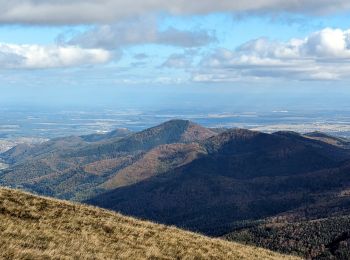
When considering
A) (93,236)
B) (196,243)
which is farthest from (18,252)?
(196,243)

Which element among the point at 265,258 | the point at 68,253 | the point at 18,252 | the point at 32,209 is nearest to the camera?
the point at 18,252

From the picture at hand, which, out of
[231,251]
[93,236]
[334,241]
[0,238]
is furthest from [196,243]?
[334,241]

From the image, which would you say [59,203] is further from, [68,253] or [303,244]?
[303,244]

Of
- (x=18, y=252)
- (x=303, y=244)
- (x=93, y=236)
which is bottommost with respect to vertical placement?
(x=303, y=244)

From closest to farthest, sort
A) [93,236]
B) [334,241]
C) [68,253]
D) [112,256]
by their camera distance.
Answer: [68,253]
[112,256]
[93,236]
[334,241]

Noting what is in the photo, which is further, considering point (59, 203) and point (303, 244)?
point (303, 244)

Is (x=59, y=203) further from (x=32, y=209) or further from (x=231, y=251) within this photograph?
(x=231, y=251)

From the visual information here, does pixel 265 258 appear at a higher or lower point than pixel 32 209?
lower
